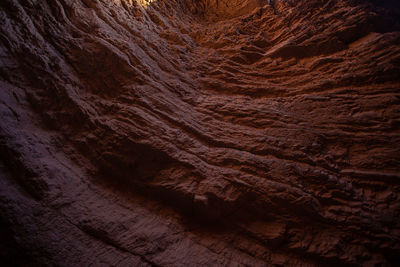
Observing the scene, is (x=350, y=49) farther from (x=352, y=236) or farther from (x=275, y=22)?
(x=352, y=236)

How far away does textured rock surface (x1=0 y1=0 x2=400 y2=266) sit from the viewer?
238 centimetres

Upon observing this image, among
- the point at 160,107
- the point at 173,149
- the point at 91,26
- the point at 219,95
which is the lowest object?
the point at 173,149

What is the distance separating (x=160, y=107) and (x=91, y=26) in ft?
8.76

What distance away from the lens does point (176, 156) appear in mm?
3258

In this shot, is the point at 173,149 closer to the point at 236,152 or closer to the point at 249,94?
the point at 236,152

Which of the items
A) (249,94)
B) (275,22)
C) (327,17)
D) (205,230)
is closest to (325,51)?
(327,17)

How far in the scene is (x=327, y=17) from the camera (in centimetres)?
639

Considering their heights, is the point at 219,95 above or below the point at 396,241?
above

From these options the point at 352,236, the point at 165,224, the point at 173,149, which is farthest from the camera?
the point at 173,149

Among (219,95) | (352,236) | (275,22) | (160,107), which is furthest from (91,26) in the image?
(275,22)

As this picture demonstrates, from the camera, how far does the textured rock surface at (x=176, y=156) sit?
7.81 feet

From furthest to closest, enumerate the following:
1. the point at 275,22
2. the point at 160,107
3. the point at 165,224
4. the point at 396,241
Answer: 1. the point at 275,22
2. the point at 160,107
3. the point at 165,224
4. the point at 396,241

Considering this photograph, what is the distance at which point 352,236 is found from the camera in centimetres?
257

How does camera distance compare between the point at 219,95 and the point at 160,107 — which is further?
the point at 219,95
